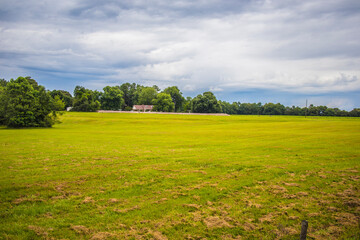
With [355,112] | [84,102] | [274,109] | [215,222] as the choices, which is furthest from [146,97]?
[215,222]

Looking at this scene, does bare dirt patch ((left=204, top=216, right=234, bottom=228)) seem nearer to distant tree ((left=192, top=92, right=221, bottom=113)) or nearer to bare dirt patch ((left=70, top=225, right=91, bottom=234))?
bare dirt patch ((left=70, top=225, right=91, bottom=234))

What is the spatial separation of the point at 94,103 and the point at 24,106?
8798cm

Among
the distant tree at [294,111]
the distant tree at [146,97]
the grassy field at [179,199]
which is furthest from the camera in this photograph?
the distant tree at [146,97]

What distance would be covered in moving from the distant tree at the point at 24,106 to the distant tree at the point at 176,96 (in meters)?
126

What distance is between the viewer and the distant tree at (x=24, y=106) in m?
46.8

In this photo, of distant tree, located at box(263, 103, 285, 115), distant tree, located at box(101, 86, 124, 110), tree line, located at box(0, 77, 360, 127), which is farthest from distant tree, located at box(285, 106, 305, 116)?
distant tree, located at box(101, 86, 124, 110)

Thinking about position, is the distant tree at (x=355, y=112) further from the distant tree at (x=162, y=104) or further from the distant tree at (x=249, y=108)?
the distant tree at (x=162, y=104)

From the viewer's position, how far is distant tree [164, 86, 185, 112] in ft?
574

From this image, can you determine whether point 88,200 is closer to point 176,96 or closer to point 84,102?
point 84,102

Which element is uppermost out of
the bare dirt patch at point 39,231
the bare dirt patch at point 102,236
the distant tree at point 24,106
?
the distant tree at point 24,106

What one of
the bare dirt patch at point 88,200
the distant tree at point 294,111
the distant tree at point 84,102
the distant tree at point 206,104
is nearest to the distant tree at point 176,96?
the distant tree at point 206,104

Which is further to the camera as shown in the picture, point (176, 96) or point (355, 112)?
point (176, 96)

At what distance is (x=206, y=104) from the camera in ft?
443

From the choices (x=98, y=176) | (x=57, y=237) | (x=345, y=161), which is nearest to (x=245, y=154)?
(x=345, y=161)
